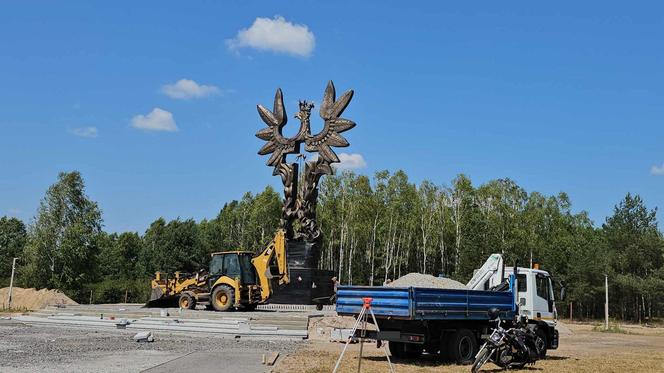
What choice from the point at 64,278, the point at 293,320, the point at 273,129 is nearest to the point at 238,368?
the point at 293,320

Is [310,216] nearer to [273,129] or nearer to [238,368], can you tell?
[273,129]

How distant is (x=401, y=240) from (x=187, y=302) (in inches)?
1496

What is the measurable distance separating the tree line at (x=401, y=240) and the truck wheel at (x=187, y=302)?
20374 mm

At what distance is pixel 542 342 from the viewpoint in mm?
15422

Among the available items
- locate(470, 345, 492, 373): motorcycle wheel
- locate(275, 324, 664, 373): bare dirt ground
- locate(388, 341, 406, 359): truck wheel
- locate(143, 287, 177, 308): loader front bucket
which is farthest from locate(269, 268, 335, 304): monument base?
locate(470, 345, 492, 373): motorcycle wheel

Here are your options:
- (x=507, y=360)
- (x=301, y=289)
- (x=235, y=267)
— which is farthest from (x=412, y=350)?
(x=301, y=289)

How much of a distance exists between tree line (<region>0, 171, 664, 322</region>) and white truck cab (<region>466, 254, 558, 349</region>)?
31.6 metres

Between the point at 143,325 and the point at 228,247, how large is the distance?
152 ft

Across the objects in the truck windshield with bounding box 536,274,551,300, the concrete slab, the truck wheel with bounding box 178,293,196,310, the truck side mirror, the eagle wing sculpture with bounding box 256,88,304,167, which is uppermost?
the eagle wing sculpture with bounding box 256,88,304,167

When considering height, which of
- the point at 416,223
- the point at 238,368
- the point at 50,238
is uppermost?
the point at 416,223

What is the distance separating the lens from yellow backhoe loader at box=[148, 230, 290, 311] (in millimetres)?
23109

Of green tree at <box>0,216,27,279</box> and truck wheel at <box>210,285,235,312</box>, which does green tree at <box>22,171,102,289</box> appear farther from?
truck wheel at <box>210,285,235,312</box>

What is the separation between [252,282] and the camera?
77.0 ft

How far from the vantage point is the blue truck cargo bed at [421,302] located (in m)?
12.8
